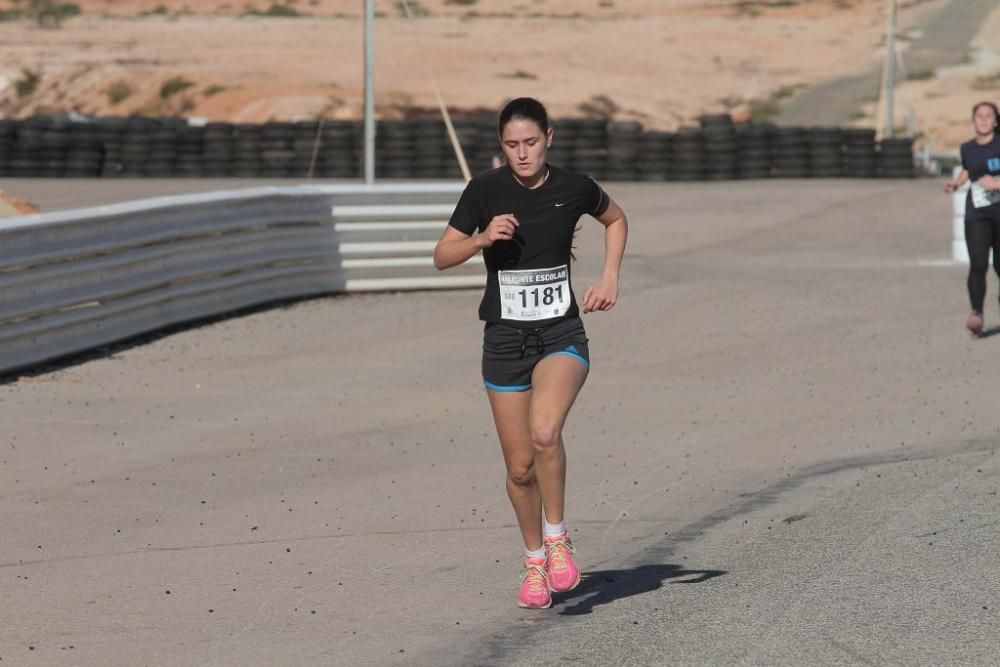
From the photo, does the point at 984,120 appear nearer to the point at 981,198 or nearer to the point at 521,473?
the point at 981,198

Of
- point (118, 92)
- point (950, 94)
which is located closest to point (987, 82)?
point (950, 94)

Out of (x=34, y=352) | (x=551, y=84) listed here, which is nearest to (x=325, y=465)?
(x=34, y=352)

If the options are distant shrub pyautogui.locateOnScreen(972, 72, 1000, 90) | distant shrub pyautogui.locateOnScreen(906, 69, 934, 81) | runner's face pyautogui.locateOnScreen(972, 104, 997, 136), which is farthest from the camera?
distant shrub pyautogui.locateOnScreen(906, 69, 934, 81)

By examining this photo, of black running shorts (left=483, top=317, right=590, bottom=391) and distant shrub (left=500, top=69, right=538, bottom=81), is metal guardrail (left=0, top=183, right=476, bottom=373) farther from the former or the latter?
distant shrub (left=500, top=69, right=538, bottom=81)

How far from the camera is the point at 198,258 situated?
1620 centimetres

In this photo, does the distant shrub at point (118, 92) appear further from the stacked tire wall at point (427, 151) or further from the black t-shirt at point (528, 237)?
the black t-shirt at point (528, 237)

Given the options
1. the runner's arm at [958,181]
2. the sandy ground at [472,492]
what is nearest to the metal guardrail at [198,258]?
the sandy ground at [472,492]

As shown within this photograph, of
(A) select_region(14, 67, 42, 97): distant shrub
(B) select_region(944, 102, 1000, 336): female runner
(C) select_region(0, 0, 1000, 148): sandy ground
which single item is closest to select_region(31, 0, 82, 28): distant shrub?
(C) select_region(0, 0, 1000, 148): sandy ground

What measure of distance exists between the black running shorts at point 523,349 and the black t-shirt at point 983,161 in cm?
887

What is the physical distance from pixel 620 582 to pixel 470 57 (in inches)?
2800

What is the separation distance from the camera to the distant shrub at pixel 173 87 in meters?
70.2

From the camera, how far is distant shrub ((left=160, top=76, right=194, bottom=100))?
70250mm

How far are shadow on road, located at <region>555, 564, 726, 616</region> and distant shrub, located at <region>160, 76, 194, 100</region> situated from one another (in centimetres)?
6465

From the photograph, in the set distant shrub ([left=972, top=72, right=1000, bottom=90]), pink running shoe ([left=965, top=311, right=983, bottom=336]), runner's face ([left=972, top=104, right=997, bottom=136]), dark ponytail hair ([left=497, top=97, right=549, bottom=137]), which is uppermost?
dark ponytail hair ([left=497, top=97, right=549, bottom=137])
